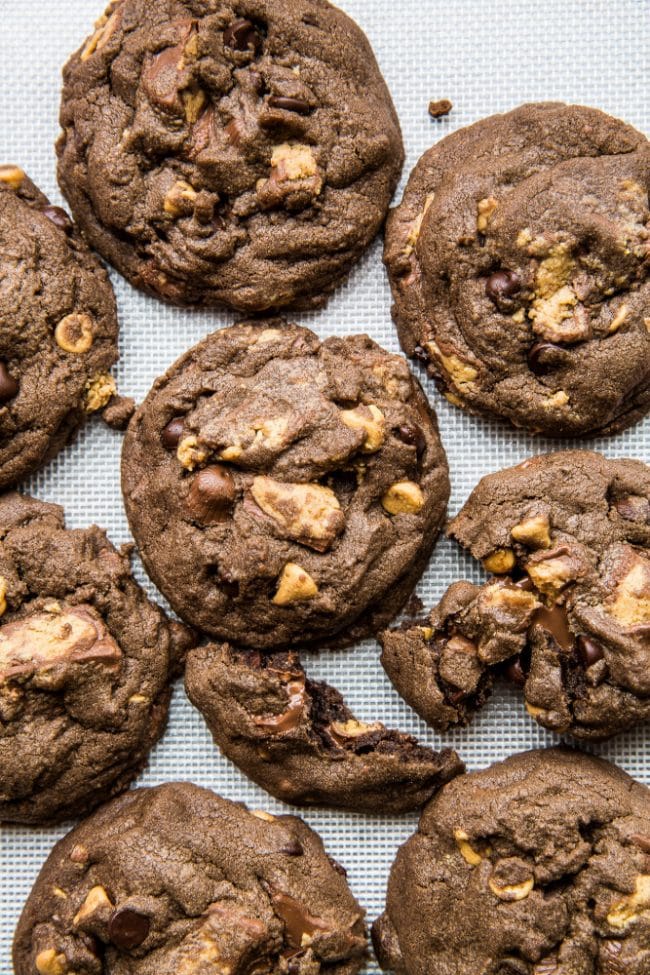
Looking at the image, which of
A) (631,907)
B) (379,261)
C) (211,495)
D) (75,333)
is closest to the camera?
(631,907)

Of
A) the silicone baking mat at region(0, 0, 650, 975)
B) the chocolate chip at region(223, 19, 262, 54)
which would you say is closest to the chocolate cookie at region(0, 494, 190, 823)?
the silicone baking mat at region(0, 0, 650, 975)

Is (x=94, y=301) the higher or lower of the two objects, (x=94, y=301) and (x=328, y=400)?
the higher

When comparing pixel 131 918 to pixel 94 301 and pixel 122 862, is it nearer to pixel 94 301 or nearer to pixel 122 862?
pixel 122 862

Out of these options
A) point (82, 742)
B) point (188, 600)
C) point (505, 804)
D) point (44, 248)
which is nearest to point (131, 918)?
point (82, 742)

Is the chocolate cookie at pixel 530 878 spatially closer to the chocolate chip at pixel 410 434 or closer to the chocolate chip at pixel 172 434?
the chocolate chip at pixel 410 434

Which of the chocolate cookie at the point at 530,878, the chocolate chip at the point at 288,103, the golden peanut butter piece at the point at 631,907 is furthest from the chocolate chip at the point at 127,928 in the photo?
the chocolate chip at the point at 288,103

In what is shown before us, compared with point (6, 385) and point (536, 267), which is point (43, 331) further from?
point (536, 267)

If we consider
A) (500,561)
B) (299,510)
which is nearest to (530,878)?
(500,561)
